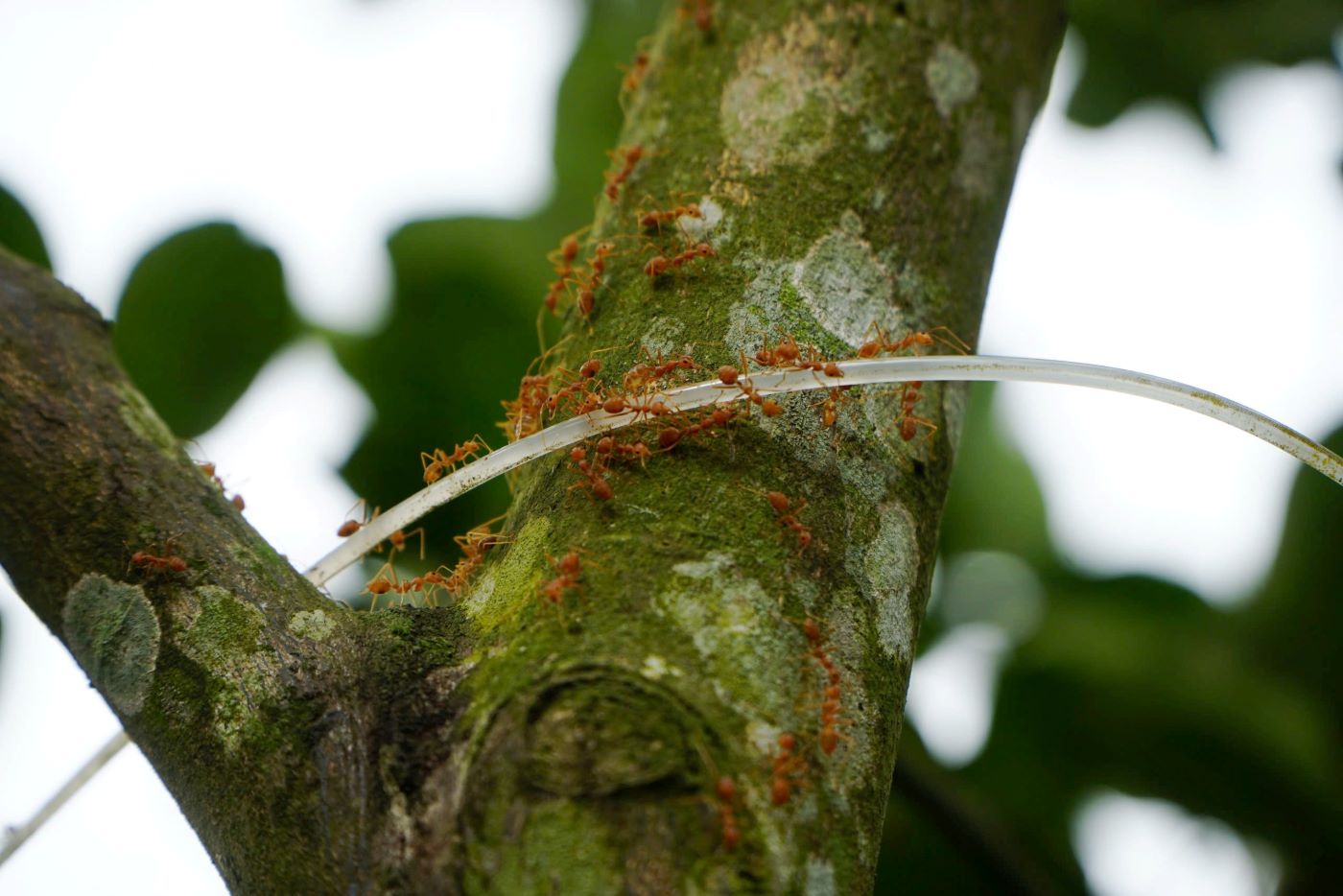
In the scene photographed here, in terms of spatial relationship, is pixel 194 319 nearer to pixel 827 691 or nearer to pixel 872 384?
pixel 872 384

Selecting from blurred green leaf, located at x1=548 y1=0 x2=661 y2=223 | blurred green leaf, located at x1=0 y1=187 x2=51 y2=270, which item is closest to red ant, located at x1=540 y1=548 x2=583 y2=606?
blurred green leaf, located at x1=0 y1=187 x2=51 y2=270

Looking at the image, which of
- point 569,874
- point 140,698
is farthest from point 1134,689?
point 140,698

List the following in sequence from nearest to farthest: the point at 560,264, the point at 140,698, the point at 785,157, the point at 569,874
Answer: the point at 569,874, the point at 140,698, the point at 785,157, the point at 560,264

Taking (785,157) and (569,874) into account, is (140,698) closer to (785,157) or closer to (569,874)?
(569,874)

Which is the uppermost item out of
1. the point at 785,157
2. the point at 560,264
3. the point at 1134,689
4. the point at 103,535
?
the point at 785,157

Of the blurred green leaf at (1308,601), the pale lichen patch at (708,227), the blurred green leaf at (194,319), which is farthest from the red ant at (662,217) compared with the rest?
the blurred green leaf at (1308,601)

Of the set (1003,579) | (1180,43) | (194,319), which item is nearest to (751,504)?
(194,319)

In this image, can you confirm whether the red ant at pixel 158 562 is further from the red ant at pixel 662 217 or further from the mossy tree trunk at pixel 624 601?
the red ant at pixel 662 217
